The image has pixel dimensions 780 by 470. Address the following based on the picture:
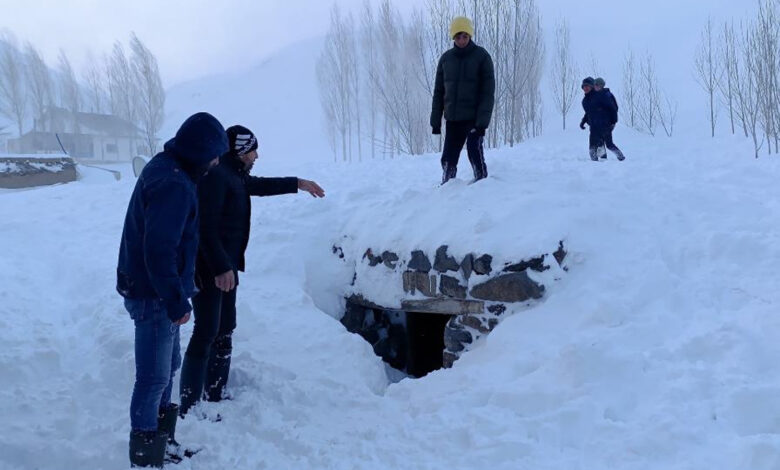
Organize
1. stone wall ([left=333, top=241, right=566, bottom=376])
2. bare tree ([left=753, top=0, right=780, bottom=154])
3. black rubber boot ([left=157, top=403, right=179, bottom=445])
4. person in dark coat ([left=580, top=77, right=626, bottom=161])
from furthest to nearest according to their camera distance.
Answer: bare tree ([left=753, top=0, right=780, bottom=154]) < person in dark coat ([left=580, top=77, right=626, bottom=161]) < stone wall ([left=333, top=241, right=566, bottom=376]) < black rubber boot ([left=157, top=403, right=179, bottom=445])

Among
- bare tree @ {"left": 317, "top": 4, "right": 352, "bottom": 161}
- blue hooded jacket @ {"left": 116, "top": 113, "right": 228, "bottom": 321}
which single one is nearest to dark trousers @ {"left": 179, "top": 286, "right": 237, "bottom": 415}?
blue hooded jacket @ {"left": 116, "top": 113, "right": 228, "bottom": 321}

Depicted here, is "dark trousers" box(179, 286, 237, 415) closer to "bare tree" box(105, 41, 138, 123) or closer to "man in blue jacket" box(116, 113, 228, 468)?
"man in blue jacket" box(116, 113, 228, 468)

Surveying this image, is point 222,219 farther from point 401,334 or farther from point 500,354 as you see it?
point 401,334

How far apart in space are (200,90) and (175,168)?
106m

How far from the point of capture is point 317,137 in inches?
2368

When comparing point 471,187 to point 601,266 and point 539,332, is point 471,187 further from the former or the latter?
point 539,332

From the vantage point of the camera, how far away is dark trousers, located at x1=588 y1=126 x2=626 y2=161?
398 inches

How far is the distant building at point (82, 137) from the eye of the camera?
40.2m

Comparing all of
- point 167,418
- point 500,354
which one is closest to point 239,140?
point 167,418

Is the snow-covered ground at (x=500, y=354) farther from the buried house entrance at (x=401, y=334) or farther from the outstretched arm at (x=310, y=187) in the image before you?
the outstretched arm at (x=310, y=187)

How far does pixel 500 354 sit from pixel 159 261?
238 centimetres

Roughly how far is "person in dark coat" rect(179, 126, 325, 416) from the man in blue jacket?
0.39 metres

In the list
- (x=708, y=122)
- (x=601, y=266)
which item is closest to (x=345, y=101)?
(x=708, y=122)

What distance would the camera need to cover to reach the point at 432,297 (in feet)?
16.4
